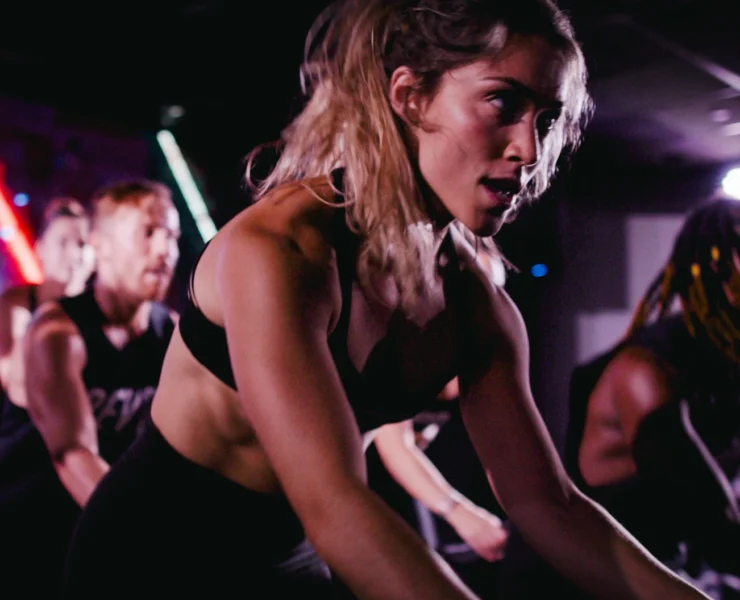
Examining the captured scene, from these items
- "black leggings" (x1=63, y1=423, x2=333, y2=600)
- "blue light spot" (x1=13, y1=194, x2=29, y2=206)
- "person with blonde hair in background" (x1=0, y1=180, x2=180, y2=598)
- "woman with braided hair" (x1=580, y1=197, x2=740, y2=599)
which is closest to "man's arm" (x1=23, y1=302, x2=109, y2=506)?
"person with blonde hair in background" (x1=0, y1=180, x2=180, y2=598)

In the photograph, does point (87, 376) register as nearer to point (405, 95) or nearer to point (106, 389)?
point (106, 389)

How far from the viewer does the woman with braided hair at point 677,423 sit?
198 centimetres

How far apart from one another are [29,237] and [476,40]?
13.6 ft

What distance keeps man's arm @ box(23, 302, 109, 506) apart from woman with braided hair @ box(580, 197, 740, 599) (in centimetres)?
137

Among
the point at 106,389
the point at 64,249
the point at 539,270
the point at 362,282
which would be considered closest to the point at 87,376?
the point at 106,389

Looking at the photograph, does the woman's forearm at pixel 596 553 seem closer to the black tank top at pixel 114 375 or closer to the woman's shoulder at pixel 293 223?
the woman's shoulder at pixel 293 223

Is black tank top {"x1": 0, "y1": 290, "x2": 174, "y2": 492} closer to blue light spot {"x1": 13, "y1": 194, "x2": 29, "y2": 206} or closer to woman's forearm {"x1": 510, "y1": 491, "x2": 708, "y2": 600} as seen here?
woman's forearm {"x1": 510, "y1": 491, "x2": 708, "y2": 600}

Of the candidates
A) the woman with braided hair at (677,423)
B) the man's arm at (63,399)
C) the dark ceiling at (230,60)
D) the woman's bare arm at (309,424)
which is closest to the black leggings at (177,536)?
the woman's bare arm at (309,424)

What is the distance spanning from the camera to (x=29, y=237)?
15.4ft

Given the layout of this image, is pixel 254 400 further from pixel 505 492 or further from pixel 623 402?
pixel 623 402

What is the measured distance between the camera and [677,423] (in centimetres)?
199

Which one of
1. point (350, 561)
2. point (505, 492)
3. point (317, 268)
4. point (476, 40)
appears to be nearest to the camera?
point (350, 561)

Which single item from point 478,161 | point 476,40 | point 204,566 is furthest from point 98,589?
point 476,40

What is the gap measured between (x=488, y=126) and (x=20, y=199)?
4177 mm
